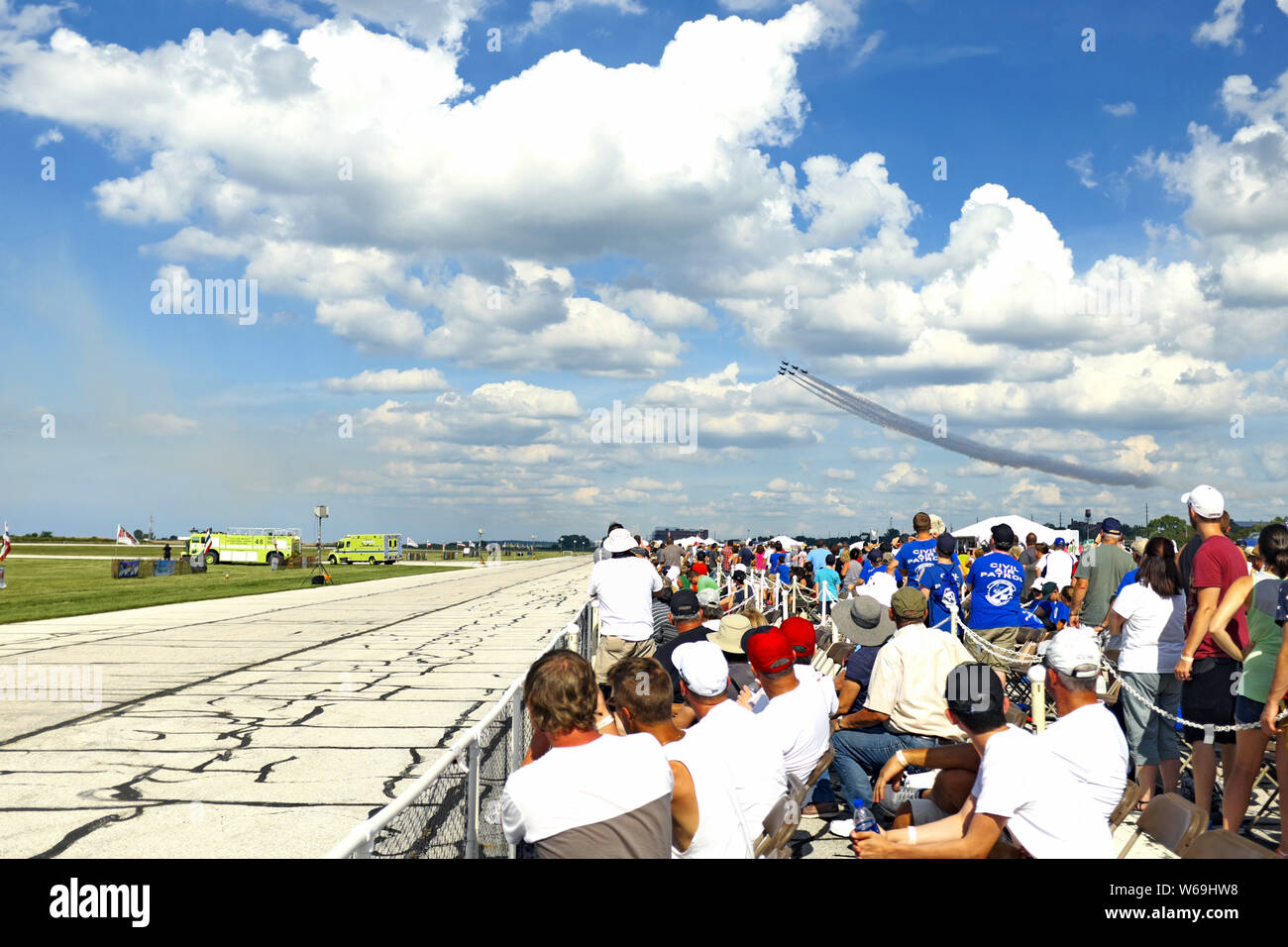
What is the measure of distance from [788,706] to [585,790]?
7.39 ft

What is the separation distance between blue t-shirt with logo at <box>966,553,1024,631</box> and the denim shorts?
354 centimetres

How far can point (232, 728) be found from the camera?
9.34 metres

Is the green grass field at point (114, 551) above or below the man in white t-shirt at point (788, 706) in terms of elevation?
below

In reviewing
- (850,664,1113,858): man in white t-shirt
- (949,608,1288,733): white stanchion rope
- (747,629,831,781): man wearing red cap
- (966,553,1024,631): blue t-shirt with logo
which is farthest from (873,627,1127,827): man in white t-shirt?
(966,553,1024,631): blue t-shirt with logo

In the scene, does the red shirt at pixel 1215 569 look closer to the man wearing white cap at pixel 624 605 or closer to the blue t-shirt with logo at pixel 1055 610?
the man wearing white cap at pixel 624 605

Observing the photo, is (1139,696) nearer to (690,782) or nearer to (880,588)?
(880,588)

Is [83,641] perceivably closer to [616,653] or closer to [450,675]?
[450,675]

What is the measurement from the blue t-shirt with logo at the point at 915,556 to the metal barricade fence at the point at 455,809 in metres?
6.01

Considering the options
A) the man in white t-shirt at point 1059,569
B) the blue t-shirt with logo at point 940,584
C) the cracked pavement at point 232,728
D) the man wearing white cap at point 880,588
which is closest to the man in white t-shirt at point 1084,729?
the cracked pavement at point 232,728

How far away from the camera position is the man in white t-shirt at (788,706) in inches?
199

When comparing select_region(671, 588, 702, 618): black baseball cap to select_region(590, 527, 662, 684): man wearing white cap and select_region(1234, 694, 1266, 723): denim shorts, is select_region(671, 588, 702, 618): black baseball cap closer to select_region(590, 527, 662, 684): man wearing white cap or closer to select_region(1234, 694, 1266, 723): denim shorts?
select_region(590, 527, 662, 684): man wearing white cap
